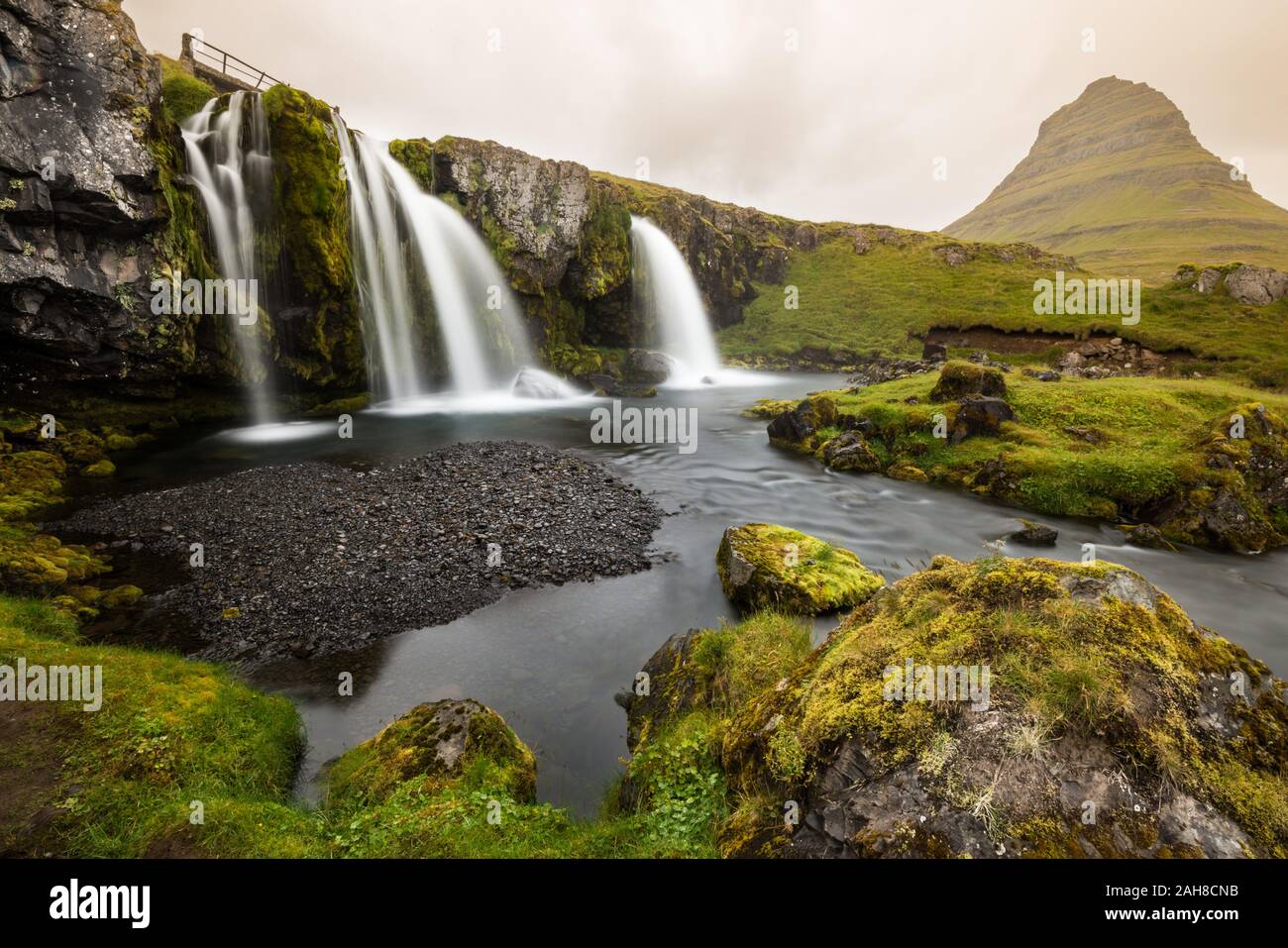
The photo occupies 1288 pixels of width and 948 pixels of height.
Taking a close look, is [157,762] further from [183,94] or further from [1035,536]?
[183,94]

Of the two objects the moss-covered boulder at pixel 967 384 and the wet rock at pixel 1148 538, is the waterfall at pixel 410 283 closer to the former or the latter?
the moss-covered boulder at pixel 967 384

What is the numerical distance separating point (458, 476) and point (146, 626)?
31.5 feet

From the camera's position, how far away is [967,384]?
25703mm

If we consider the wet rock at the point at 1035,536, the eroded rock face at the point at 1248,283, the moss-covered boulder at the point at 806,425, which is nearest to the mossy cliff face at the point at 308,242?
the moss-covered boulder at the point at 806,425

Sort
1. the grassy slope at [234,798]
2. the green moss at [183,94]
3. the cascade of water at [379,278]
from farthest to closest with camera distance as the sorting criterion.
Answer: the cascade of water at [379,278]
the green moss at [183,94]
the grassy slope at [234,798]

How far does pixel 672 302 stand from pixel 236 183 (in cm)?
4329

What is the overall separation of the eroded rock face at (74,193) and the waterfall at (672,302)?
41208mm

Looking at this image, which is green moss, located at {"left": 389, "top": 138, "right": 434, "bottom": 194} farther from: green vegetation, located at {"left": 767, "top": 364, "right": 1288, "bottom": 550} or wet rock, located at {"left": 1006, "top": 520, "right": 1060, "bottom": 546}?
wet rock, located at {"left": 1006, "top": 520, "right": 1060, "bottom": 546}

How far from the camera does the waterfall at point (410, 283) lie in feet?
109

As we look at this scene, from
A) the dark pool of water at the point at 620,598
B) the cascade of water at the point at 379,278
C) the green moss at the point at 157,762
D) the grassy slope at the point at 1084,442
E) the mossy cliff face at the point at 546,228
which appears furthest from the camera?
the mossy cliff face at the point at 546,228

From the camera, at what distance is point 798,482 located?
2212 cm

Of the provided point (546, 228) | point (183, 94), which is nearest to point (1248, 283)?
point (546, 228)

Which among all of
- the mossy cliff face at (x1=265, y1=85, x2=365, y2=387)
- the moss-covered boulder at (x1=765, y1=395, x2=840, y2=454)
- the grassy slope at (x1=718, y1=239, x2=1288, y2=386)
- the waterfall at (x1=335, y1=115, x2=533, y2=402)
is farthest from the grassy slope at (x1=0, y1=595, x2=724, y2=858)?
the grassy slope at (x1=718, y1=239, x2=1288, y2=386)
